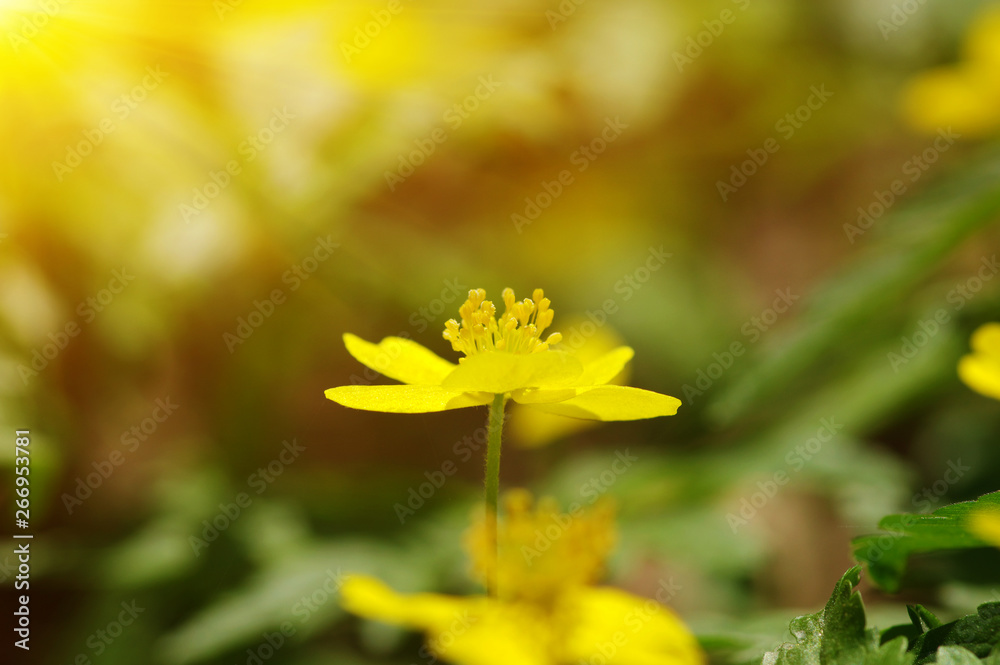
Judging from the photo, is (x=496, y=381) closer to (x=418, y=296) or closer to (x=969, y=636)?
(x=969, y=636)

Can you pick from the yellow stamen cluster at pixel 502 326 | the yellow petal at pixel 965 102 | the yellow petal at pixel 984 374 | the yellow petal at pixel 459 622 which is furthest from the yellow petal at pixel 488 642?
the yellow petal at pixel 965 102

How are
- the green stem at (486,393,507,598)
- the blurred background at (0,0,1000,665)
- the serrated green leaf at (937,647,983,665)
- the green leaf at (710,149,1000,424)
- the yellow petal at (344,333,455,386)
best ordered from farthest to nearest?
the blurred background at (0,0,1000,665) → the green leaf at (710,149,1000,424) → the yellow petal at (344,333,455,386) → the green stem at (486,393,507,598) → the serrated green leaf at (937,647,983,665)

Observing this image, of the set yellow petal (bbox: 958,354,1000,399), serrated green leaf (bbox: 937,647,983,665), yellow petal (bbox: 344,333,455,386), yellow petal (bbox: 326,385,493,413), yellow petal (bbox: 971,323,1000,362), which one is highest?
yellow petal (bbox: 344,333,455,386)

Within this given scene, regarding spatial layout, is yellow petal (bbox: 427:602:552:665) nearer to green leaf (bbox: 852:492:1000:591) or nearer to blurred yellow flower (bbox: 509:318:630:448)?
green leaf (bbox: 852:492:1000:591)

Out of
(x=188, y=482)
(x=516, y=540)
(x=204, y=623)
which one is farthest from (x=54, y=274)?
(x=516, y=540)

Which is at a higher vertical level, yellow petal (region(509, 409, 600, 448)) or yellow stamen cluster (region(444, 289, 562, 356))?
yellow petal (region(509, 409, 600, 448))

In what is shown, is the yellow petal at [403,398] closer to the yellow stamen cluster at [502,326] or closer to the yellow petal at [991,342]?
the yellow stamen cluster at [502,326]

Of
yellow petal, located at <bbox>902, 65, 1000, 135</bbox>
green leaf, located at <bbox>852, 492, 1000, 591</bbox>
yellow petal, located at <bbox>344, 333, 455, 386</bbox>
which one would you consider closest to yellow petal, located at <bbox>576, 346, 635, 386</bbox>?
yellow petal, located at <bbox>344, 333, 455, 386</bbox>

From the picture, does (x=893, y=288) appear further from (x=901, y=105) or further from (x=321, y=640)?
(x=901, y=105)
